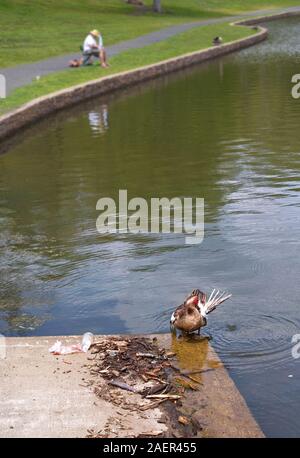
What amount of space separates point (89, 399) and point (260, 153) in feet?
35.4

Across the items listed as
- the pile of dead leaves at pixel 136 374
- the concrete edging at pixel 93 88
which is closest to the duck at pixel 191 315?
the pile of dead leaves at pixel 136 374

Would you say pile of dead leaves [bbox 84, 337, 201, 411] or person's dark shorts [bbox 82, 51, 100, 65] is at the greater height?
pile of dead leaves [bbox 84, 337, 201, 411]

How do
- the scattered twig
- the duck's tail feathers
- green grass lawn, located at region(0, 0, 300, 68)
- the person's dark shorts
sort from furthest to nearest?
1. green grass lawn, located at region(0, 0, 300, 68)
2. the person's dark shorts
3. the duck's tail feathers
4. the scattered twig

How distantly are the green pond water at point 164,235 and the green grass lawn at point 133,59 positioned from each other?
110 cm

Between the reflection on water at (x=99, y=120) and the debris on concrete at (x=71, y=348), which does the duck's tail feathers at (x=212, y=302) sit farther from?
the reflection on water at (x=99, y=120)

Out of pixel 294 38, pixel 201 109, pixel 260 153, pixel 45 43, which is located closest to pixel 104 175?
pixel 260 153

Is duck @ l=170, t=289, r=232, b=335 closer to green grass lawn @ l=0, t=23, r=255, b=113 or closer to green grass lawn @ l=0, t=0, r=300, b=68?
green grass lawn @ l=0, t=23, r=255, b=113

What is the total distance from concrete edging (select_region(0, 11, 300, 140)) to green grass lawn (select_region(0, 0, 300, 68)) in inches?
180

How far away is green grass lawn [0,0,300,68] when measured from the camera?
34.6 meters

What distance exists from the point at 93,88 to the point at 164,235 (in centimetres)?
1357

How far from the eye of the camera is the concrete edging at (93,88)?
64.2 ft

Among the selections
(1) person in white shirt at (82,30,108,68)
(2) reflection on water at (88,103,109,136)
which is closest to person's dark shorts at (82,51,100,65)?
(1) person in white shirt at (82,30,108,68)

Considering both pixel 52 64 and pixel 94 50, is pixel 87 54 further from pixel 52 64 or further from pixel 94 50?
pixel 52 64

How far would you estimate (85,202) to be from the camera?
13.5 m
